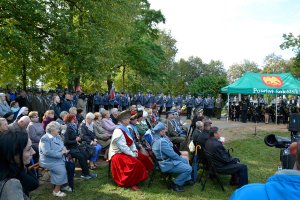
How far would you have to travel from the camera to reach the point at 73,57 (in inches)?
585

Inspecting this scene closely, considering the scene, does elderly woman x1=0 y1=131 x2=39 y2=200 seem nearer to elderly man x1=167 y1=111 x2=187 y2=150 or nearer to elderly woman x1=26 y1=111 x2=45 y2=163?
elderly woman x1=26 y1=111 x2=45 y2=163

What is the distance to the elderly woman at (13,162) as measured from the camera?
220 centimetres

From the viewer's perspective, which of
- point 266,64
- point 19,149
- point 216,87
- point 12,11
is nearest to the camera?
point 19,149

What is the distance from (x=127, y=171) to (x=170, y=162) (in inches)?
35.8

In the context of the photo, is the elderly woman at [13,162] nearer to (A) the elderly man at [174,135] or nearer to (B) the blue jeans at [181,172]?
(B) the blue jeans at [181,172]

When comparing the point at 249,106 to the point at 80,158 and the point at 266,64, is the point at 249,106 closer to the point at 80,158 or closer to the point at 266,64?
the point at 80,158

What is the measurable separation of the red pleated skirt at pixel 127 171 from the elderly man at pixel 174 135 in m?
3.15

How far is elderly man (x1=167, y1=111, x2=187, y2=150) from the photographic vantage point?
9516 millimetres

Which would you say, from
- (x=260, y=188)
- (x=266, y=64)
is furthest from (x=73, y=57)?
(x=266, y=64)

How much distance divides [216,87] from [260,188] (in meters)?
28.0

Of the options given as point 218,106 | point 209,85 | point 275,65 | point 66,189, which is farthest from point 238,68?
point 66,189

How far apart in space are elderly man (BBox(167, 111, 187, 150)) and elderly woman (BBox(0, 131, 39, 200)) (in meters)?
7.22

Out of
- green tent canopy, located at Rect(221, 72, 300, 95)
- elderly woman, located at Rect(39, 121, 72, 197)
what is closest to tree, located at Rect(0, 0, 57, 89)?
elderly woman, located at Rect(39, 121, 72, 197)

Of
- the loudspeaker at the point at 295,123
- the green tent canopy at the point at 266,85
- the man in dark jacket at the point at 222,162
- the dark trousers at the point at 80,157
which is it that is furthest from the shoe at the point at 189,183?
the green tent canopy at the point at 266,85
